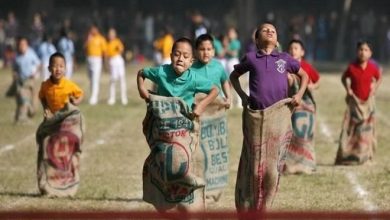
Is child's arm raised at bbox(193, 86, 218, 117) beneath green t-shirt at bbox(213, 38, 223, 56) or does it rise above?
above

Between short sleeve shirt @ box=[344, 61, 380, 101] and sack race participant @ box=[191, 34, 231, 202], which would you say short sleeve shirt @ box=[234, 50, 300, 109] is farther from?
short sleeve shirt @ box=[344, 61, 380, 101]

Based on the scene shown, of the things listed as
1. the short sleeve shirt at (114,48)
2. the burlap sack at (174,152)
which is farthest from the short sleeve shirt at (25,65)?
the burlap sack at (174,152)

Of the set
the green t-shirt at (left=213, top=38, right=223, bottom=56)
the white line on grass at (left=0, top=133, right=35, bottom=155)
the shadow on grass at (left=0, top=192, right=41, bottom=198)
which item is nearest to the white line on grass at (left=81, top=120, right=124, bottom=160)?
the white line on grass at (left=0, top=133, right=35, bottom=155)

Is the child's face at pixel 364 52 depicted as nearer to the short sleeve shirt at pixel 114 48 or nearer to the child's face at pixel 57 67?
the child's face at pixel 57 67

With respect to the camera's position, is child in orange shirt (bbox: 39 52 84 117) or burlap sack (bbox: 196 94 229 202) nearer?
burlap sack (bbox: 196 94 229 202)

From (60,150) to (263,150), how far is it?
4.26m

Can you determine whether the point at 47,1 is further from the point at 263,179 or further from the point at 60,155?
the point at 263,179

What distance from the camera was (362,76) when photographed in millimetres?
16938

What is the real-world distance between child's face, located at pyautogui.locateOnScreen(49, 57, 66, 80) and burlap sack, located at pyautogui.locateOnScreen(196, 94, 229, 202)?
6.12 feet

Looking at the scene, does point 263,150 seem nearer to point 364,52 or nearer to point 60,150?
point 60,150

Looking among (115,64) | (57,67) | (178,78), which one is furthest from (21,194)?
(115,64)

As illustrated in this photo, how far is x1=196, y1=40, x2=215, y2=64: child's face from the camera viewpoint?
13438mm

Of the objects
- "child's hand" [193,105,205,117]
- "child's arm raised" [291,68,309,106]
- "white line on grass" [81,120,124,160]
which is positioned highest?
"child's arm raised" [291,68,309,106]

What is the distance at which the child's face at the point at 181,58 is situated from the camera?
10477 millimetres
